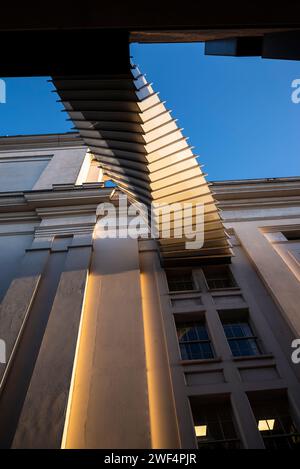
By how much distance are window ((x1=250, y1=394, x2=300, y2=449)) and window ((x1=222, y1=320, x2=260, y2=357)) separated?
1.26m

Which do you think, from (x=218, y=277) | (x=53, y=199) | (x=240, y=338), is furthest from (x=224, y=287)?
(x=53, y=199)

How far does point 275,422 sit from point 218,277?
5047 millimetres

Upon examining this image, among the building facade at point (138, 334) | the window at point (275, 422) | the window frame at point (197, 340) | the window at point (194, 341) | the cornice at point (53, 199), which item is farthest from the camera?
the cornice at point (53, 199)

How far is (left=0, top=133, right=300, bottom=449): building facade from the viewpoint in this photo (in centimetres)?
552

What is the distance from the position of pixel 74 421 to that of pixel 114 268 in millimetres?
4901

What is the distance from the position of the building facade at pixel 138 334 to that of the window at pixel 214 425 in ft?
0.07

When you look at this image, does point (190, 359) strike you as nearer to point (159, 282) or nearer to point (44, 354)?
point (159, 282)

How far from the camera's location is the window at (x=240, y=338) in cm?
768

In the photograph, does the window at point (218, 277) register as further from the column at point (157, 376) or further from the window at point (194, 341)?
the column at point (157, 376)

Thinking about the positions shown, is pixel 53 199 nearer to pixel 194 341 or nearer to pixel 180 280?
pixel 180 280

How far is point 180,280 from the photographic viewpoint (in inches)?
415

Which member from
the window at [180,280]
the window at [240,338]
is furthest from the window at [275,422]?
the window at [180,280]
